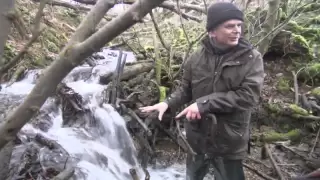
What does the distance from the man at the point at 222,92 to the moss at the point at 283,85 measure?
4170 millimetres

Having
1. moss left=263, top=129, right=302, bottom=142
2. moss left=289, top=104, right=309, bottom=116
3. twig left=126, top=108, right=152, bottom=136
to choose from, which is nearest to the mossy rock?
moss left=289, top=104, right=309, bottom=116

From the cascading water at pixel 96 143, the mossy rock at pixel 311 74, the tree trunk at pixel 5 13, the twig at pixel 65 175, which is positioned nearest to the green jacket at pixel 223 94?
the twig at pixel 65 175

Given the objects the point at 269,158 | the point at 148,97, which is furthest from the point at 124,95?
the point at 269,158

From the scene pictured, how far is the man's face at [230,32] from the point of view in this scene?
2910 mm

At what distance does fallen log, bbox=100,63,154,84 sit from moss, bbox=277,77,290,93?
8.24 feet

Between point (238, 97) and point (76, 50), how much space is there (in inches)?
70.9

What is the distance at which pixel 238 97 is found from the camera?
2.83 metres

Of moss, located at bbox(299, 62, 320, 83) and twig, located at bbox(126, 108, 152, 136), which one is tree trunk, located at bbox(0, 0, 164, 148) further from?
moss, located at bbox(299, 62, 320, 83)

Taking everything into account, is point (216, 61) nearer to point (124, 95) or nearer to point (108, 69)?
point (124, 95)

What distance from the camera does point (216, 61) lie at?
3.01m

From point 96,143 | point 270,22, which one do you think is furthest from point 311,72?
point 96,143

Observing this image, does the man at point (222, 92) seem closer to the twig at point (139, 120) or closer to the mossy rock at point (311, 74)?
the twig at point (139, 120)

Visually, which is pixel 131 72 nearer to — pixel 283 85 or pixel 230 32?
pixel 283 85

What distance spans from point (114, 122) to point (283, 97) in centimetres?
320
